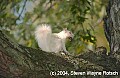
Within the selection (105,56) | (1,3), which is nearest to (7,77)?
(105,56)

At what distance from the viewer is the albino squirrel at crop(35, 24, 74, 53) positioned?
2.98m

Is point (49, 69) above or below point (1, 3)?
below

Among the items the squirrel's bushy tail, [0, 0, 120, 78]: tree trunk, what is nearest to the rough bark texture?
[0, 0, 120, 78]: tree trunk

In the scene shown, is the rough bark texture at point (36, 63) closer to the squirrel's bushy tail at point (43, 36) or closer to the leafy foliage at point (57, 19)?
the squirrel's bushy tail at point (43, 36)

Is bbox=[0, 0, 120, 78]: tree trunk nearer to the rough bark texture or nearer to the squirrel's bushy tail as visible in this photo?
the rough bark texture

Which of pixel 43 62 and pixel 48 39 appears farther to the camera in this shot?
pixel 48 39

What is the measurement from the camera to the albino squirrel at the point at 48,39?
2982 millimetres

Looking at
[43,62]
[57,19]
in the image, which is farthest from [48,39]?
[57,19]

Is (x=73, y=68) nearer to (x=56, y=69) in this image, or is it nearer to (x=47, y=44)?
(x=56, y=69)

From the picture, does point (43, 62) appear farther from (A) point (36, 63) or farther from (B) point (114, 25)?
(B) point (114, 25)

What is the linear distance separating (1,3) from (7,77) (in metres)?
2.17

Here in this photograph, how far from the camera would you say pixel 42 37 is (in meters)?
3.00

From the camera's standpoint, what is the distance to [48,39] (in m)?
3.13

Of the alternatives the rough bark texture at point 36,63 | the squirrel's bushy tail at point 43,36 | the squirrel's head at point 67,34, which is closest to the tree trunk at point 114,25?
the rough bark texture at point 36,63
